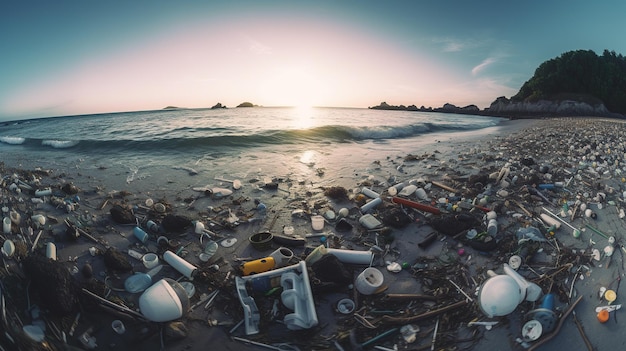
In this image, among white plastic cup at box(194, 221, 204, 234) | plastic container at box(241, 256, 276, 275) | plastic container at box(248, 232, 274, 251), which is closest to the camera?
plastic container at box(241, 256, 276, 275)

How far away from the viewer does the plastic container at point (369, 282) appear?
3.18m

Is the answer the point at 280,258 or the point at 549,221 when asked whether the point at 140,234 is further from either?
the point at 549,221

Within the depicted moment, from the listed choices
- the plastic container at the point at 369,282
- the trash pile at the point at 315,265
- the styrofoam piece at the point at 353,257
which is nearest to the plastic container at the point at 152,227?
the trash pile at the point at 315,265

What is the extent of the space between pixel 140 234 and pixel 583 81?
3548 inches

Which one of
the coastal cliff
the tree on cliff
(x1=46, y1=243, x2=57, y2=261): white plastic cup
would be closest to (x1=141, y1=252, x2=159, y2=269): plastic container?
(x1=46, y1=243, x2=57, y2=261): white plastic cup

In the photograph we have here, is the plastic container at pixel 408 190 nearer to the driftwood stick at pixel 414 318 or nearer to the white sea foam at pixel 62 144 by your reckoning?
the driftwood stick at pixel 414 318

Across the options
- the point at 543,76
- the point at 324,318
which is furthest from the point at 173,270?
the point at 543,76

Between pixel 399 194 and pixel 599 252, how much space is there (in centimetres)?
322

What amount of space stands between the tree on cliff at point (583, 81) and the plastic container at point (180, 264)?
265ft

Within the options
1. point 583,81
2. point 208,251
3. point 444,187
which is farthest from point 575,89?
point 208,251

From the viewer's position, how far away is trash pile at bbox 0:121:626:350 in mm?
2697

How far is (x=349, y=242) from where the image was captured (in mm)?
4461

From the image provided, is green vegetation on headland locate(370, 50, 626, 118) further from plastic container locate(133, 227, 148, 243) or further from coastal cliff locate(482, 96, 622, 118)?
plastic container locate(133, 227, 148, 243)

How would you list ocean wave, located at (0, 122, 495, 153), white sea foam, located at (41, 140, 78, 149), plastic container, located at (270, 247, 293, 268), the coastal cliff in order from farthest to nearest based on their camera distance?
1. the coastal cliff
2. white sea foam, located at (41, 140, 78, 149)
3. ocean wave, located at (0, 122, 495, 153)
4. plastic container, located at (270, 247, 293, 268)
